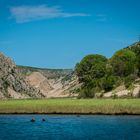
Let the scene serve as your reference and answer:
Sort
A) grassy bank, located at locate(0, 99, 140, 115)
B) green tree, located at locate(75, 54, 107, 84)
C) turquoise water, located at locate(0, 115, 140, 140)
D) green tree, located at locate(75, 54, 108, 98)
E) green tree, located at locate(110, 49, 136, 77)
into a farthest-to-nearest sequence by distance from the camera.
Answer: green tree, located at locate(75, 54, 107, 84) < green tree, located at locate(75, 54, 108, 98) < green tree, located at locate(110, 49, 136, 77) < grassy bank, located at locate(0, 99, 140, 115) < turquoise water, located at locate(0, 115, 140, 140)

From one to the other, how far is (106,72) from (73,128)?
11396 centimetres

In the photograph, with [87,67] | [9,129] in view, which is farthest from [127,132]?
[87,67]

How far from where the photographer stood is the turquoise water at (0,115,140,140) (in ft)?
185

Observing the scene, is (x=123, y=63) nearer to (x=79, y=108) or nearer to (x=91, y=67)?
(x=91, y=67)

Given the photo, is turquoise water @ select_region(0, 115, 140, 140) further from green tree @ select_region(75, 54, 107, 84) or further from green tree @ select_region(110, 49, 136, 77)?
green tree @ select_region(75, 54, 107, 84)

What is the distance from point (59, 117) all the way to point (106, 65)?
10934 centimetres

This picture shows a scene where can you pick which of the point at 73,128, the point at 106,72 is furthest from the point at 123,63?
the point at 73,128

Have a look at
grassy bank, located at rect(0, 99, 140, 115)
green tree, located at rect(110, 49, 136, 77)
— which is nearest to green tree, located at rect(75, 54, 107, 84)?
green tree, located at rect(110, 49, 136, 77)

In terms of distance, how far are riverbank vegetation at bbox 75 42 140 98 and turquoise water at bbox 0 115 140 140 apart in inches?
2478

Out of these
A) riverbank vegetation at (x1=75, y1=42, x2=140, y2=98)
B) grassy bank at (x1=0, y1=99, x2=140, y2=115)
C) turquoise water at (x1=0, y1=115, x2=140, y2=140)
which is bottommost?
turquoise water at (x1=0, y1=115, x2=140, y2=140)

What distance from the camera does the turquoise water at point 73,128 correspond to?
5627 cm

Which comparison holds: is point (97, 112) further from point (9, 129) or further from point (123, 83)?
point (123, 83)

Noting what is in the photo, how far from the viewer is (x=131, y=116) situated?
3120 inches

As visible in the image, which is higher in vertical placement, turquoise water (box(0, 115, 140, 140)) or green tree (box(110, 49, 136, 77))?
green tree (box(110, 49, 136, 77))
